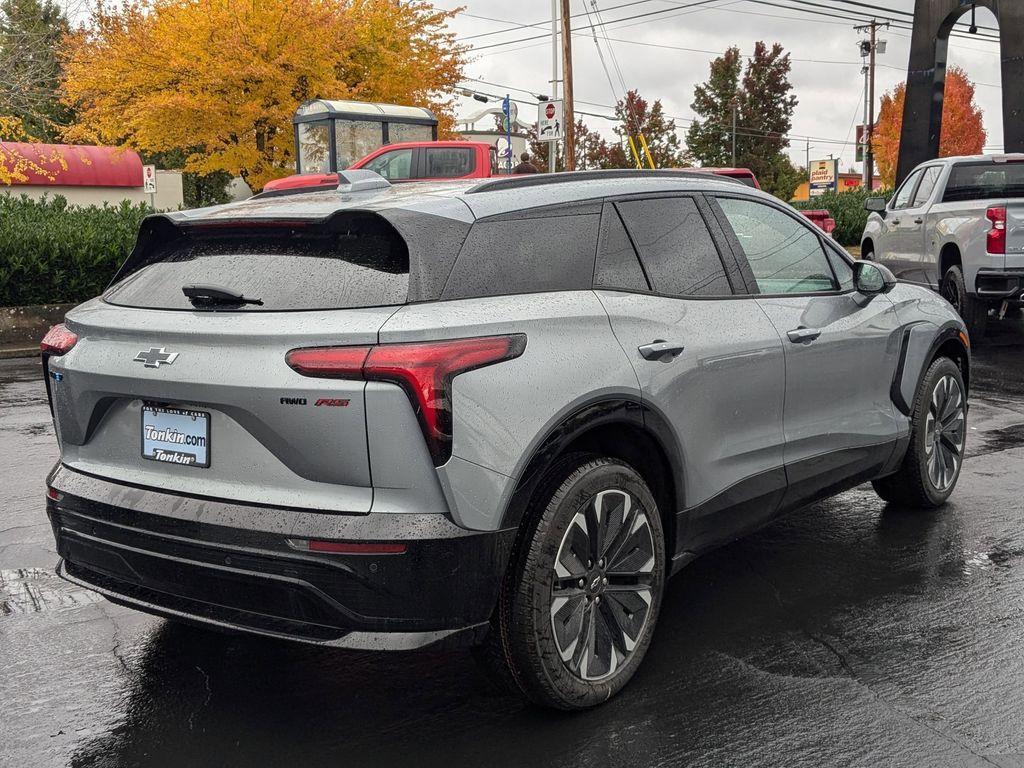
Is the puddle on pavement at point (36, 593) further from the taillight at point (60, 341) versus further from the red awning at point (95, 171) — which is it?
the red awning at point (95, 171)

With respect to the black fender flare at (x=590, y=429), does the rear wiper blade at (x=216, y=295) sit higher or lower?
higher

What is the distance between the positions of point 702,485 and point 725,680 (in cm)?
69

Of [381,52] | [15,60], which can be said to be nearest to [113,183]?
[381,52]

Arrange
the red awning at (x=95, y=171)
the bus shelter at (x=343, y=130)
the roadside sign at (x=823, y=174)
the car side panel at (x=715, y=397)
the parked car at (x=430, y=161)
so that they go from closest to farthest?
the car side panel at (x=715, y=397) < the parked car at (x=430, y=161) < the bus shelter at (x=343, y=130) < the red awning at (x=95, y=171) < the roadside sign at (x=823, y=174)

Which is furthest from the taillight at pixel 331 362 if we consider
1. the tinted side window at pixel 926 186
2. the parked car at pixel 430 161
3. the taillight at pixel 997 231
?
the parked car at pixel 430 161

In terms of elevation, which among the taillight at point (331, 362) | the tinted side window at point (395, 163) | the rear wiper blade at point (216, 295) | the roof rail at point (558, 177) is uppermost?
the tinted side window at point (395, 163)

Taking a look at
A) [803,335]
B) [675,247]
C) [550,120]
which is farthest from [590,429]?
[550,120]

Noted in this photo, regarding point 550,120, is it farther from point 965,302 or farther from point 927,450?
point 927,450

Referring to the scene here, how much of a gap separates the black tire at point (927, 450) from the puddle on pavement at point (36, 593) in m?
3.95

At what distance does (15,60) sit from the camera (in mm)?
20375

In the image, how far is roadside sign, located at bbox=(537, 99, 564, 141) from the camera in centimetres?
2567

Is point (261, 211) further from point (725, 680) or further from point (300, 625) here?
point (725, 680)

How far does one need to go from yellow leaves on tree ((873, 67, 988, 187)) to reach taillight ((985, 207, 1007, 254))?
66.4 meters

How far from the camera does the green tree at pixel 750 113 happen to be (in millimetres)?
77562
